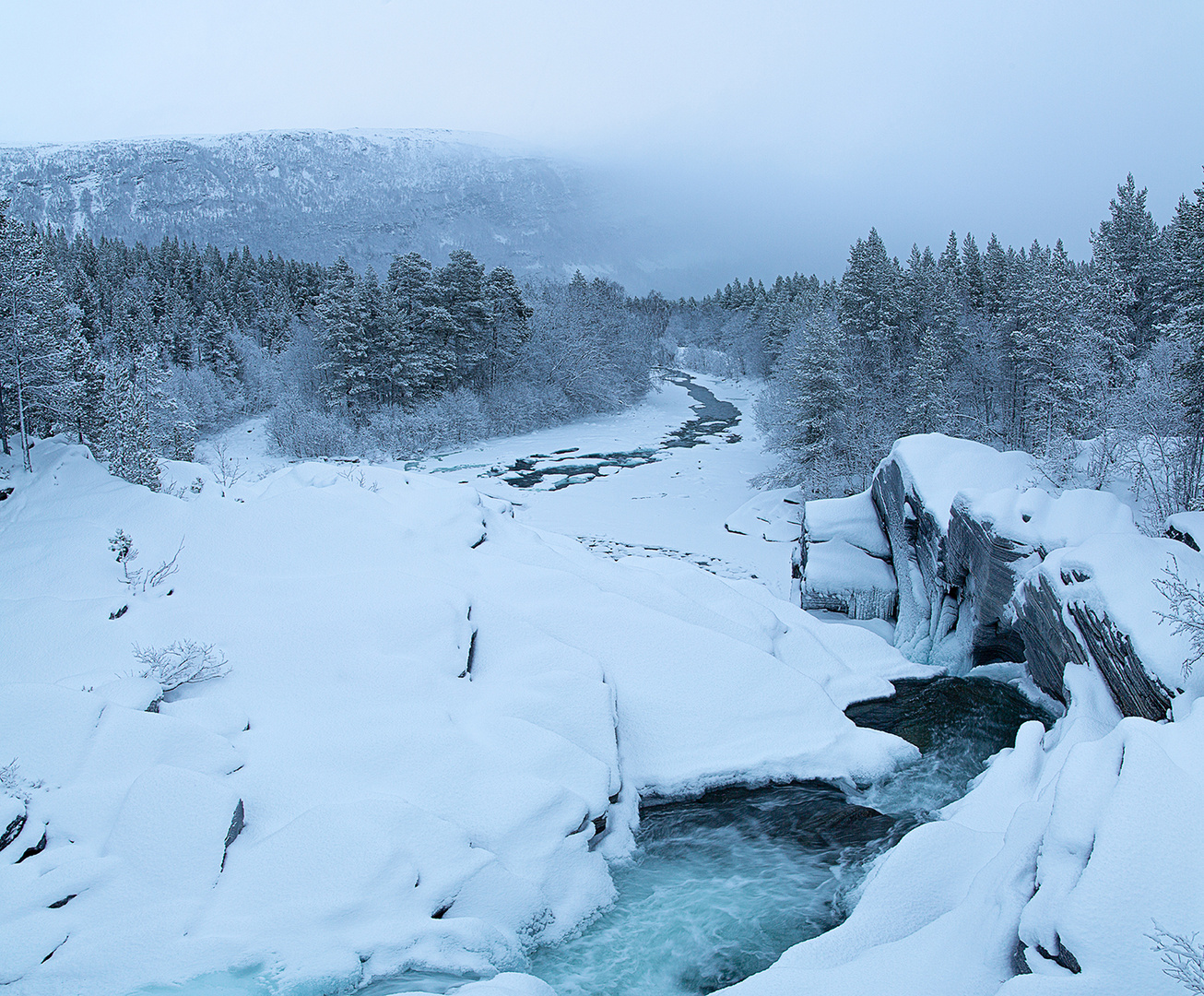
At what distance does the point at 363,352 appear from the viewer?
43844mm

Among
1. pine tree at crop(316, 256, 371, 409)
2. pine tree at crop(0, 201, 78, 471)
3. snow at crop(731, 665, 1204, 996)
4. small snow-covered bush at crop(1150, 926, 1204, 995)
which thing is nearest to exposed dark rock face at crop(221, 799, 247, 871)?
snow at crop(731, 665, 1204, 996)

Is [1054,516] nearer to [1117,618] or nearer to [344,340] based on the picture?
[1117,618]

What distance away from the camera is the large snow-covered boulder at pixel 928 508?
51.7 ft

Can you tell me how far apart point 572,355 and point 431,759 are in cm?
4889

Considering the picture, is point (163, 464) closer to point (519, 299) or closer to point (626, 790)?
point (626, 790)

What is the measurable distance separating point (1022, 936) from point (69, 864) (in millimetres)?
8200

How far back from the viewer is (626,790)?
32.5ft

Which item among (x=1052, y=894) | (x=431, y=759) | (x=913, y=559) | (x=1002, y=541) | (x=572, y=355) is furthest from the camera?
(x=572, y=355)

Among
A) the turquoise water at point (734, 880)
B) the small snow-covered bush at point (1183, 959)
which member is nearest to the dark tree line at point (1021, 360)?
the turquoise water at point (734, 880)

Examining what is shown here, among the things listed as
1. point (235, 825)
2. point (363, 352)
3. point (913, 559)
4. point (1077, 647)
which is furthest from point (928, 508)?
point (363, 352)

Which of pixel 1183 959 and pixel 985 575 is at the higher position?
pixel 1183 959

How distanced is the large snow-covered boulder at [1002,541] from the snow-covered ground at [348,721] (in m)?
1.80

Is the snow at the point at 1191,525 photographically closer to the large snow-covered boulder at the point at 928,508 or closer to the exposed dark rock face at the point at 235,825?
the large snow-covered boulder at the point at 928,508

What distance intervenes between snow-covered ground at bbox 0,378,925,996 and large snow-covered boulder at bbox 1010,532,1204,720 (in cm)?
310
